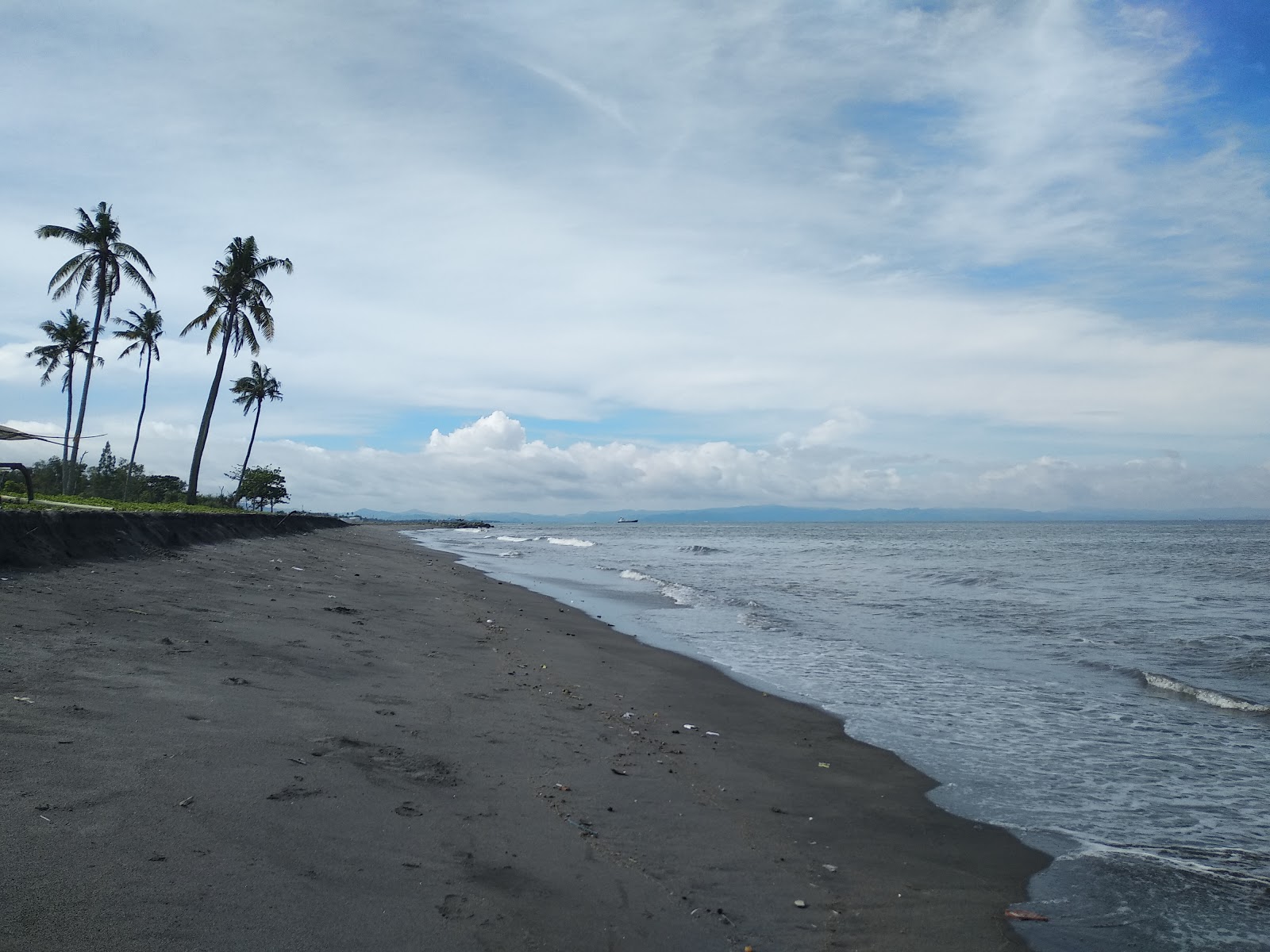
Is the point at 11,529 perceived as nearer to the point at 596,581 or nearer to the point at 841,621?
the point at 841,621

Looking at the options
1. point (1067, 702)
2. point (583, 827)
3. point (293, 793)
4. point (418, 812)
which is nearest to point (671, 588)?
point (1067, 702)

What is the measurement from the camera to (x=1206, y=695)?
1081 cm

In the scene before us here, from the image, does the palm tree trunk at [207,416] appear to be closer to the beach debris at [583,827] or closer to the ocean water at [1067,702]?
the ocean water at [1067,702]

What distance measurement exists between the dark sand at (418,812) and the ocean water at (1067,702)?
2.02ft

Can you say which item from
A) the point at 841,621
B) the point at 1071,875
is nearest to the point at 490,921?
the point at 1071,875

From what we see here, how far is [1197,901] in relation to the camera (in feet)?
16.5

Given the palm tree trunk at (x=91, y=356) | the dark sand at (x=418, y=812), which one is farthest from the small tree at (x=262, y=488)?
the dark sand at (x=418, y=812)

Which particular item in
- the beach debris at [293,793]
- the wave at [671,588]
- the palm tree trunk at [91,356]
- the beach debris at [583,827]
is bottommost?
the wave at [671,588]

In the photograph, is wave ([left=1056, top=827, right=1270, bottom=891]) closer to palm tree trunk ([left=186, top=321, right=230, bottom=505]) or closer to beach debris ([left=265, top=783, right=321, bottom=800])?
beach debris ([left=265, top=783, right=321, bottom=800])

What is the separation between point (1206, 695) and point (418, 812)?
36.1ft

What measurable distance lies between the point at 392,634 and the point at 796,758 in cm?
648

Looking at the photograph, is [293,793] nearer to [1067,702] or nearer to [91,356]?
[1067,702]

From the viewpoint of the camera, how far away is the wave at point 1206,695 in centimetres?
1023

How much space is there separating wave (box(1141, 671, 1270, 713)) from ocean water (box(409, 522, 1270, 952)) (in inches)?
1.5
